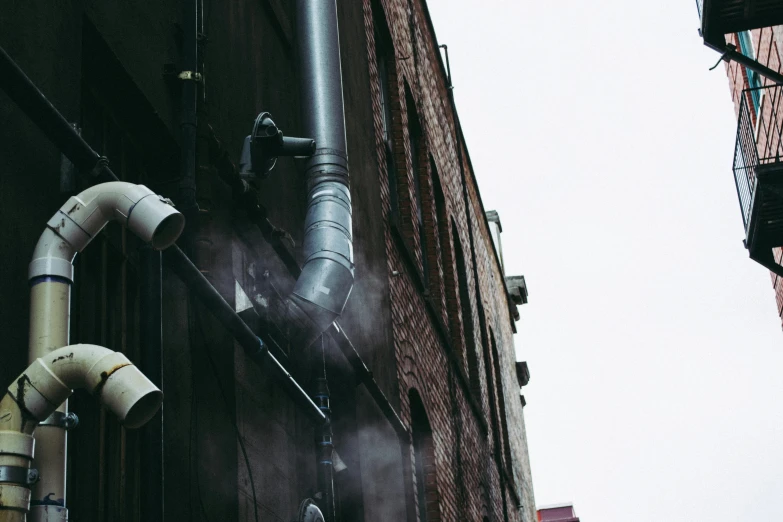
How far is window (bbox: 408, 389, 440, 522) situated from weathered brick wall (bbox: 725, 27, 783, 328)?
5.77 meters

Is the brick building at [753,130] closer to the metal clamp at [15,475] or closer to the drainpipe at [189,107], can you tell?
the drainpipe at [189,107]

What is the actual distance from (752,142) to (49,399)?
11.3 m

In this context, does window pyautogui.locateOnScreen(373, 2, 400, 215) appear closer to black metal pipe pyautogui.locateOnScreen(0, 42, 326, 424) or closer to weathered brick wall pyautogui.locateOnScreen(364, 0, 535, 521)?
weathered brick wall pyautogui.locateOnScreen(364, 0, 535, 521)

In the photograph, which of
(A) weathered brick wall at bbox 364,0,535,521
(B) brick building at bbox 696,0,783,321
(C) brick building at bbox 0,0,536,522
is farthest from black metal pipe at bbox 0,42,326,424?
(B) brick building at bbox 696,0,783,321

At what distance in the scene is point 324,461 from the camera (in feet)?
20.8

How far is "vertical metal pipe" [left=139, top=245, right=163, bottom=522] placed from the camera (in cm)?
413

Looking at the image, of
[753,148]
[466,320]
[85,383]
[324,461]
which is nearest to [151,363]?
[85,383]

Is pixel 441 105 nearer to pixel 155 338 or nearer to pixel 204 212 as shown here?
pixel 204 212

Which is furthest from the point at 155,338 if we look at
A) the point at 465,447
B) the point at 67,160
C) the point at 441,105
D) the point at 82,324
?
the point at 441,105

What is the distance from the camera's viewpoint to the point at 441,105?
16.2 meters

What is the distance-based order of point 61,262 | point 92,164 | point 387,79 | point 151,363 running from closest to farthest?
point 61,262 → point 92,164 → point 151,363 → point 387,79

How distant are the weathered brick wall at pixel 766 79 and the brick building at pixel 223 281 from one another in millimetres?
5809

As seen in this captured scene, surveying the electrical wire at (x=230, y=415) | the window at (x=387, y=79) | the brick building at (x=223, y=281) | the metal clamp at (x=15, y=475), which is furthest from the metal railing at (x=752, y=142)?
the metal clamp at (x=15, y=475)

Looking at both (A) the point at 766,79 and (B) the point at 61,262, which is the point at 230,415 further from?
(A) the point at 766,79
